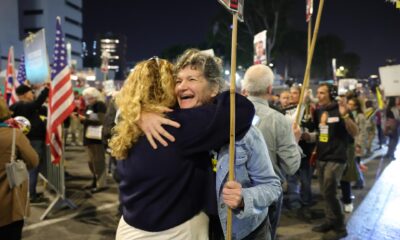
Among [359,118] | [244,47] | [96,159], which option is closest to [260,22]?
[244,47]

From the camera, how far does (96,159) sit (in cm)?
846

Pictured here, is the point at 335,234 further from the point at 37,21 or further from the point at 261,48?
the point at 37,21

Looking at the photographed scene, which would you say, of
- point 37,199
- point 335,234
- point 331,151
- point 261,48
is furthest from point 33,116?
point 335,234

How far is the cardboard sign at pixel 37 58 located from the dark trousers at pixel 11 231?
4305 millimetres

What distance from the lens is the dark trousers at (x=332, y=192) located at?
5578 millimetres

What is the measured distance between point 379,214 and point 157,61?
19.0ft

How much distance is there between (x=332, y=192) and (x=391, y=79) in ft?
9.22

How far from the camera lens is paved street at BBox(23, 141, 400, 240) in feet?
19.0

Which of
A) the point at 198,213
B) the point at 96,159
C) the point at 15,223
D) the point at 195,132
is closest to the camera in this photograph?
the point at 195,132

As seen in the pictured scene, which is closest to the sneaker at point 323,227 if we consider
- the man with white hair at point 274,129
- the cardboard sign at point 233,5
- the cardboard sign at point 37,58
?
the man with white hair at point 274,129

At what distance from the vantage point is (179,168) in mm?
1996

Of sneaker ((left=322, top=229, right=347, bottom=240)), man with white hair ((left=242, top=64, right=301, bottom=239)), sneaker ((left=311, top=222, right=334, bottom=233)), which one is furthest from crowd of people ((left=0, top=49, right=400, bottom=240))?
sneaker ((left=311, top=222, right=334, bottom=233))

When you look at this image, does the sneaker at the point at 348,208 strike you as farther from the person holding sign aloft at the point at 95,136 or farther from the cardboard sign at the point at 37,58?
the cardboard sign at the point at 37,58

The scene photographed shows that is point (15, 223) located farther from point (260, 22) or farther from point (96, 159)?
point (260, 22)
